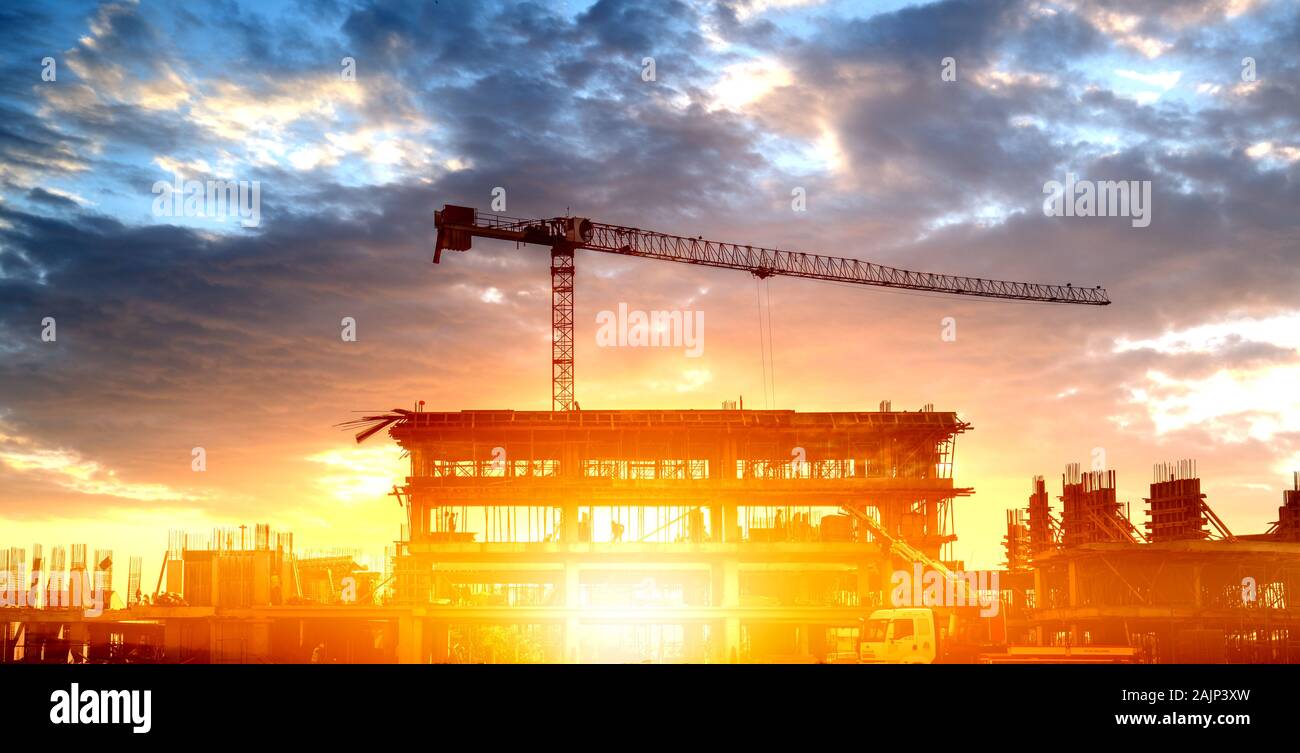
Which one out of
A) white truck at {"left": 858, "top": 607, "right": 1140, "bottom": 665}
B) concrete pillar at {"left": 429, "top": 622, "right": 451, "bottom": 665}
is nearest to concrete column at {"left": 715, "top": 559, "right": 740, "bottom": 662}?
concrete pillar at {"left": 429, "top": 622, "right": 451, "bottom": 665}

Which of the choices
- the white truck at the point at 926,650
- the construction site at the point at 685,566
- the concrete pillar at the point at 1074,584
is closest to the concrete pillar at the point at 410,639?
the construction site at the point at 685,566

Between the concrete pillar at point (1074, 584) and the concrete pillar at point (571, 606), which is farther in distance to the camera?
the concrete pillar at point (571, 606)

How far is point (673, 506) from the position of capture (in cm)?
10169

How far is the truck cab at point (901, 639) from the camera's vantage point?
51188 millimetres

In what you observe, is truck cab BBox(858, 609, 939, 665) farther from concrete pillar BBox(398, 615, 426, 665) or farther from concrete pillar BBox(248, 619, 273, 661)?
concrete pillar BBox(248, 619, 273, 661)

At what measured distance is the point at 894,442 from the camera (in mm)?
102062

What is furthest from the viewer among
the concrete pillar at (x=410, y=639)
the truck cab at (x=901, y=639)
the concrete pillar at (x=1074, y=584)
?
the concrete pillar at (x=1074, y=584)

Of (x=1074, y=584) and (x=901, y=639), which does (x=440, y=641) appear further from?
(x=901, y=639)

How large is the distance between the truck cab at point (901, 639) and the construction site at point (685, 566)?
30797mm

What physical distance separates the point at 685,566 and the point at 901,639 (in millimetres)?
46975

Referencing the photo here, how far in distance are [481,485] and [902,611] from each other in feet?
169

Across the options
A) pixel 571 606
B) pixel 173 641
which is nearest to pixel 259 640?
pixel 173 641

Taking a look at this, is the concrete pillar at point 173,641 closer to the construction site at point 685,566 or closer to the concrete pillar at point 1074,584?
the construction site at point 685,566
